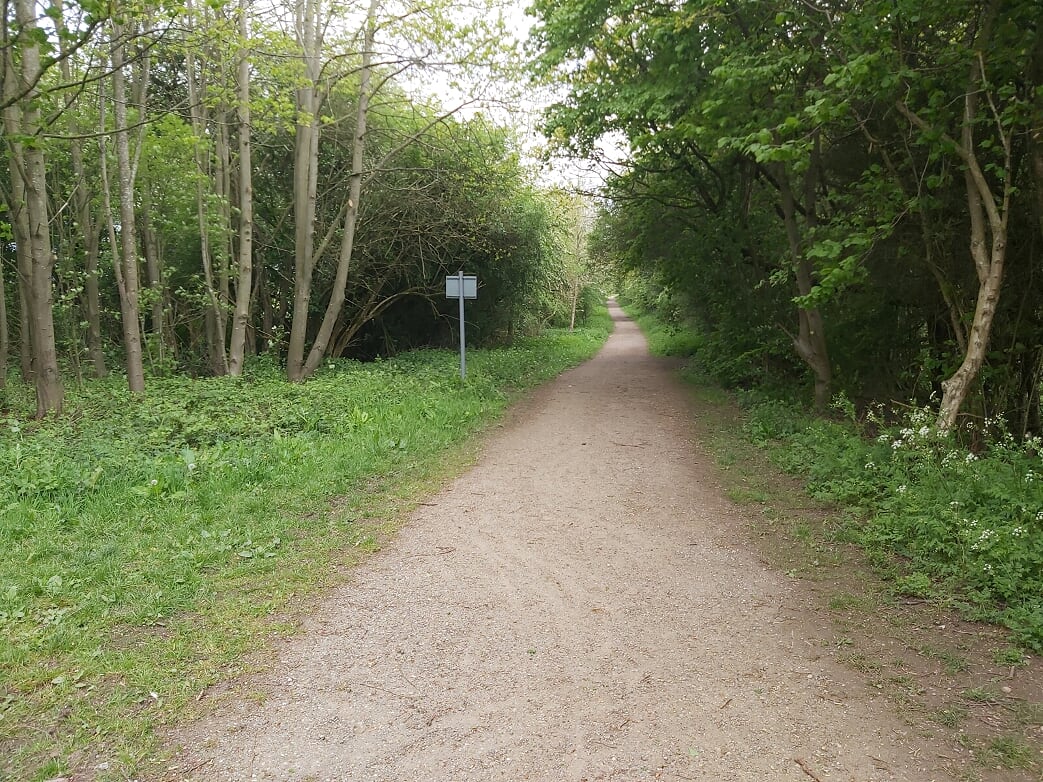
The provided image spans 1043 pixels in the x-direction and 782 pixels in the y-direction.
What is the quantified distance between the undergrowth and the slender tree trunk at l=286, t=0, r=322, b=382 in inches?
398

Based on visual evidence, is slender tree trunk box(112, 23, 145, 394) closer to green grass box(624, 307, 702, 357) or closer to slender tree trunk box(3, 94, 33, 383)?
slender tree trunk box(3, 94, 33, 383)

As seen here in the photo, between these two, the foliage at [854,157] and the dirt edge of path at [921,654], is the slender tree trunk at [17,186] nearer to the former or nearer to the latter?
the foliage at [854,157]

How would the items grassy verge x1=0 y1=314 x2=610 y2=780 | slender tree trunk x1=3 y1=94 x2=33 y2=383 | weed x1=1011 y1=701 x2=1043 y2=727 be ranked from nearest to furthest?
weed x1=1011 y1=701 x2=1043 y2=727 < grassy verge x1=0 y1=314 x2=610 y2=780 < slender tree trunk x1=3 y1=94 x2=33 y2=383

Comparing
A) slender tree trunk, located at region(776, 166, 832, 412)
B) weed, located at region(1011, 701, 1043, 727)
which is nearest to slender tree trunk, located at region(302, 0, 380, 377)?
slender tree trunk, located at region(776, 166, 832, 412)

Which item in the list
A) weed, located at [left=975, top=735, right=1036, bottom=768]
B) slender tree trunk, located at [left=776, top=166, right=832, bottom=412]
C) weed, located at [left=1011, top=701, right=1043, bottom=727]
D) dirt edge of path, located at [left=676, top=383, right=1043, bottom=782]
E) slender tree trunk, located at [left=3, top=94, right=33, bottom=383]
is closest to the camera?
weed, located at [left=975, top=735, right=1036, bottom=768]

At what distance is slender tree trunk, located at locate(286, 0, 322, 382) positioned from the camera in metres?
11.9

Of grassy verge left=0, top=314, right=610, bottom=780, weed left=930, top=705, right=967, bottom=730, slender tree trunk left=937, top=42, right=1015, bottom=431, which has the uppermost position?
slender tree trunk left=937, top=42, right=1015, bottom=431

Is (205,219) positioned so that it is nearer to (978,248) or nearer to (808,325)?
(808,325)

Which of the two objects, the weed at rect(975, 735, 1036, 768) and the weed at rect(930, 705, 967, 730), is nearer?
the weed at rect(975, 735, 1036, 768)

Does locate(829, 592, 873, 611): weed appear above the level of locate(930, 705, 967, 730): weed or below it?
above

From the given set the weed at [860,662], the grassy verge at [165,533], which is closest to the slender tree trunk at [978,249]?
the weed at [860,662]

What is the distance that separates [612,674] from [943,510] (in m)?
3.23

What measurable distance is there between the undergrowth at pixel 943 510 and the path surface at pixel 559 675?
3.45ft

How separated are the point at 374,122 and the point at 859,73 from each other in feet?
38.6
